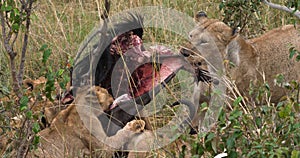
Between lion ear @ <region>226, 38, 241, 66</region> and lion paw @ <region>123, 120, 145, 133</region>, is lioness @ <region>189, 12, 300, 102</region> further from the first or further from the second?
lion paw @ <region>123, 120, 145, 133</region>

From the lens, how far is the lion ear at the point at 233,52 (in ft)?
14.0

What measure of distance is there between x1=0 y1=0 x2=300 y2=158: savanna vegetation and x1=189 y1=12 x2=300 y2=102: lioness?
0.52 ft

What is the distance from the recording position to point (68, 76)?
175 inches

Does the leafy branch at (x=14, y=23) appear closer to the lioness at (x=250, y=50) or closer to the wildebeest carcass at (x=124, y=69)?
the wildebeest carcass at (x=124, y=69)

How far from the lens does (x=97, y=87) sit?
14.4ft

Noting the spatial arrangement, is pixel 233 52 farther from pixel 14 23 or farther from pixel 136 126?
pixel 14 23

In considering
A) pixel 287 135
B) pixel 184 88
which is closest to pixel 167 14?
pixel 184 88

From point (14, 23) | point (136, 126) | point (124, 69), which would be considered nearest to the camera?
point (14, 23)

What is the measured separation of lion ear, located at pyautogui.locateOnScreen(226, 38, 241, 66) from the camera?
14.0 ft

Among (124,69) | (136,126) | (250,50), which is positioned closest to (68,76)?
(124,69)

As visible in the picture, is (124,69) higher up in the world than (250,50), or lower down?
lower down

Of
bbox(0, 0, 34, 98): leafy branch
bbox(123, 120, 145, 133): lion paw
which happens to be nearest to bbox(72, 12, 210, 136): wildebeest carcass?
bbox(123, 120, 145, 133): lion paw

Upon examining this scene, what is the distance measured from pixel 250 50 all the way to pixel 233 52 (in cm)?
14

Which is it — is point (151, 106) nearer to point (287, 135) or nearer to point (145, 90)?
point (145, 90)
